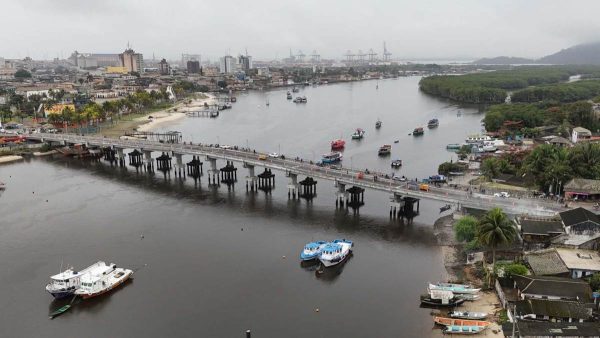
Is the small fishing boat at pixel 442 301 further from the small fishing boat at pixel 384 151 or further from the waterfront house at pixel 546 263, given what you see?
the small fishing boat at pixel 384 151

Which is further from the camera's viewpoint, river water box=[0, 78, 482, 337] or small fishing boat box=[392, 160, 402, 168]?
small fishing boat box=[392, 160, 402, 168]

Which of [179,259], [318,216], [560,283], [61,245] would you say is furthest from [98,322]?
[560,283]

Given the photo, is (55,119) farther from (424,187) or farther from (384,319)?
(384,319)

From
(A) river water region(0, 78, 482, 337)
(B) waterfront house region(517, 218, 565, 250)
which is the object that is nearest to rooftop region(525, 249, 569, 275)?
(B) waterfront house region(517, 218, 565, 250)

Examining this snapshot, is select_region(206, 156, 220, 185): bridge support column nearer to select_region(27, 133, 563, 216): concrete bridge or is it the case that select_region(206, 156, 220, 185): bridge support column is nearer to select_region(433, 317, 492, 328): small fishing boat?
select_region(27, 133, 563, 216): concrete bridge

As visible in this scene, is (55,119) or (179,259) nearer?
(179,259)

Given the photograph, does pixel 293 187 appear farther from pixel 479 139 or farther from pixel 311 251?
pixel 479 139
